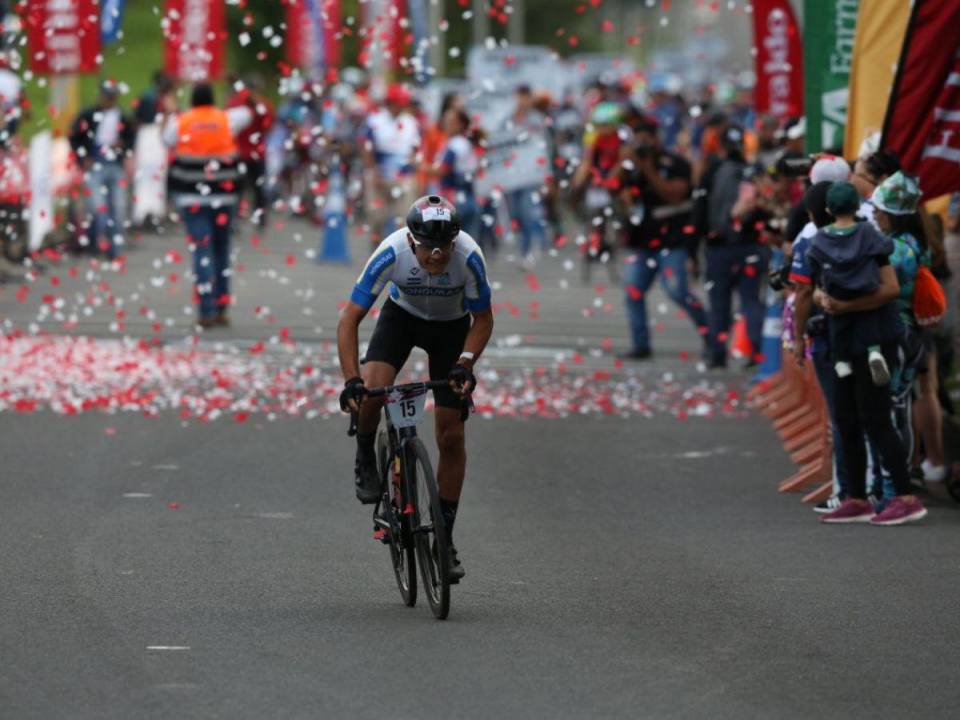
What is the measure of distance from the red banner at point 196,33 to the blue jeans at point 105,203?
5.84ft

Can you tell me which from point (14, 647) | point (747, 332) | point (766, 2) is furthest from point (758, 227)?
point (14, 647)

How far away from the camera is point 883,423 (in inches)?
445

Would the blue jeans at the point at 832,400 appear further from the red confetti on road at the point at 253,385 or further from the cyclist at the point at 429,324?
the red confetti on road at the point at 253,385

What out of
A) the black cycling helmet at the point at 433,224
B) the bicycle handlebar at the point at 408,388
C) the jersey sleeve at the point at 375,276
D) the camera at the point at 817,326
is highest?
the black cycling helmet at the point at 433,224

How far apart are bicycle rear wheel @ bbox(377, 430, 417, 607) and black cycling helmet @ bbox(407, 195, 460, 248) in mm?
962

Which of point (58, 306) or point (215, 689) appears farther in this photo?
point (58, 306)

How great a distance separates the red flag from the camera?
19.8 m

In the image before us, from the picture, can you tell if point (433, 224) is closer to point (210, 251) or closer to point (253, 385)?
point (253, 385)

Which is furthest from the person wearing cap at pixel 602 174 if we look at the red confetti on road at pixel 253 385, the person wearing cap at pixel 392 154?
the person wearing cap at pixel 392 154

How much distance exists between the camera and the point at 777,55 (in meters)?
19.9

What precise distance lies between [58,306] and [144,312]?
37.3 inches

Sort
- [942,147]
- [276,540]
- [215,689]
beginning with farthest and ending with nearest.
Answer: [942,147] < [276,540] < [215,689]

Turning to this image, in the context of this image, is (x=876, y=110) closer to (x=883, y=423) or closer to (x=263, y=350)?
(x=883, y=423)

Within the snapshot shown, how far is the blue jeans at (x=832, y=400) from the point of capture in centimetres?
1156
